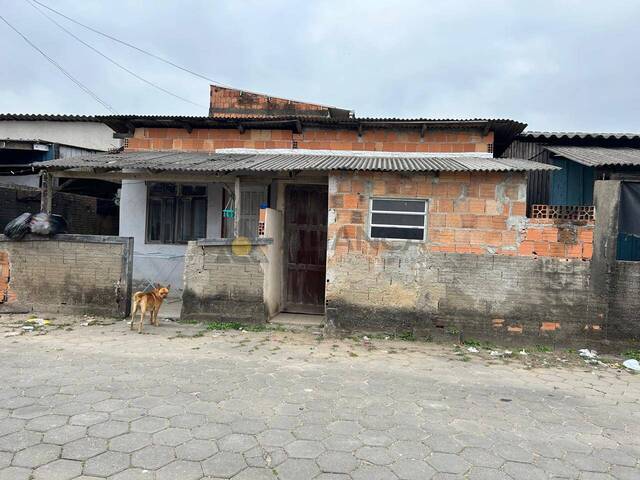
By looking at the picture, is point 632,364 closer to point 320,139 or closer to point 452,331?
point 452,331

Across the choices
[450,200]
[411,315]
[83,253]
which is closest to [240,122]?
[83,253]

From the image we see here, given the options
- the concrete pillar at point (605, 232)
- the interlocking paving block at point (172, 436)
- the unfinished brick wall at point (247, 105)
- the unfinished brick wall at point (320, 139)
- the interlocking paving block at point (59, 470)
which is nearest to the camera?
the interlocking paving block at point (59, 470)

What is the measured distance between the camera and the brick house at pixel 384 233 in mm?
6070

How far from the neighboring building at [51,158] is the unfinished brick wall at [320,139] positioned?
204 cm

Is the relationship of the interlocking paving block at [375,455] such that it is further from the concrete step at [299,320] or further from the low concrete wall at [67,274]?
the low concrete wall at [67,274]

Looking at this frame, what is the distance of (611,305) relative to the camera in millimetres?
5922

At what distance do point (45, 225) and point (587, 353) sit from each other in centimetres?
869

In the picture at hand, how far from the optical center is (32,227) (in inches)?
285

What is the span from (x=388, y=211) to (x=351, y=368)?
2.62 metres

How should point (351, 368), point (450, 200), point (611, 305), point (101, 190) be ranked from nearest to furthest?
point (351, 368), point (611, 305), point (450, 200), point (101, 190)

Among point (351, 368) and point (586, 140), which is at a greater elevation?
point (586, 140)

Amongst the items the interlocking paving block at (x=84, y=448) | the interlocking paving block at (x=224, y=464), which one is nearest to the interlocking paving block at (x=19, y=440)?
the interlocking paving block at (x=84, y=448)

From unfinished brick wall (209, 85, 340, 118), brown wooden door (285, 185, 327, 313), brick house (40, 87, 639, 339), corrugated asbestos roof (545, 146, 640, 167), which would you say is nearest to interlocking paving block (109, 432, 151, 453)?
brick house (40, 87, 639, 339)

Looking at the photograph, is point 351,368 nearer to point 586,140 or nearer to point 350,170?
point 350,170
